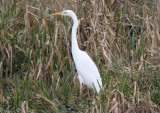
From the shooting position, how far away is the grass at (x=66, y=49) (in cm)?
325

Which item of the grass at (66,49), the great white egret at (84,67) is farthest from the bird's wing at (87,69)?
the grass at (66,49)

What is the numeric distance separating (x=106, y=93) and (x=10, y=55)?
5.59ft

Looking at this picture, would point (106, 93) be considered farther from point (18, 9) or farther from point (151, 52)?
point (18, 9)

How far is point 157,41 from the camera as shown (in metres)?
3.67

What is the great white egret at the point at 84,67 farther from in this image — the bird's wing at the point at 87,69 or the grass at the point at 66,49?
the grass at the point at 66,49

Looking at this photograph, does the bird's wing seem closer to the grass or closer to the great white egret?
the great white egret

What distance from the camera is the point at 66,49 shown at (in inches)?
164

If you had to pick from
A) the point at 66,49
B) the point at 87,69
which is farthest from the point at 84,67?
the point at 66,49

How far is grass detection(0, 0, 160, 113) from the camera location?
3248 millimetres

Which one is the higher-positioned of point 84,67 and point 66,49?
point 66,49

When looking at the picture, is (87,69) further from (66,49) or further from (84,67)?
(66,49)

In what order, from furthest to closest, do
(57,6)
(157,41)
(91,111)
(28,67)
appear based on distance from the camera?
(57,6) → (28,67) → (157,41) → (91,111)

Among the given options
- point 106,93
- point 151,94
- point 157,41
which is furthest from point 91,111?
point 157,41

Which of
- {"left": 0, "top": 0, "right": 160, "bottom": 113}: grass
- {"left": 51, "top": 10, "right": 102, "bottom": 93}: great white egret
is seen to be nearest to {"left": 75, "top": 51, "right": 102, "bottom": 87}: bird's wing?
{"left": 51, "top": 10, "right": 102, "bottom": 93}: great white egret
